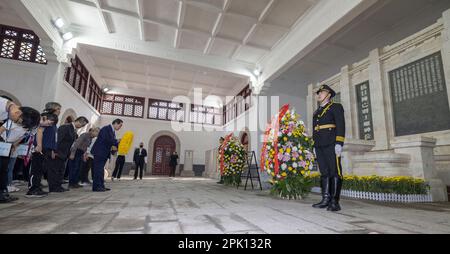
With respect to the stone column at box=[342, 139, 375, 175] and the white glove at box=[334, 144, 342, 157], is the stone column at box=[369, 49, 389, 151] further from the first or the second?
the white glove at box=[334, 144, 342, 157]

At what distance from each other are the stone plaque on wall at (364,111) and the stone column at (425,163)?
224cm

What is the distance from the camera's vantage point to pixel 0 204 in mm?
2648

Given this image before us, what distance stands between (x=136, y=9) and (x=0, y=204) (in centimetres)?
677

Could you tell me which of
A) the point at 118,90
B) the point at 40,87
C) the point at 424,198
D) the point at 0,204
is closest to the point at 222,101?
the point at 118,90

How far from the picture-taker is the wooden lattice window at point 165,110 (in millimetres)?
17000

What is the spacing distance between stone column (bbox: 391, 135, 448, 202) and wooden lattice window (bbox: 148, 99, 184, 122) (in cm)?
1474

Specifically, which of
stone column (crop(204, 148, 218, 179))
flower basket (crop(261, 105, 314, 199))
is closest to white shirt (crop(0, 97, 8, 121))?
flower basket (crop(261, 105, 314, 199))

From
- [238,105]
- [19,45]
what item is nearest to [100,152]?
[19,45]

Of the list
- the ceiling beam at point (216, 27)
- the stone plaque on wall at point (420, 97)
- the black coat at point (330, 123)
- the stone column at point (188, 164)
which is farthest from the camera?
the stone column at point (188, 164)

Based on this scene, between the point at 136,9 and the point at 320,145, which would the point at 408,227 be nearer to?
the point at 320,145

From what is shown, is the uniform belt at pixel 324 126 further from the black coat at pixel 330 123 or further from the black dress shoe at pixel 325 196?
the black dress shoe at pixel 325 196

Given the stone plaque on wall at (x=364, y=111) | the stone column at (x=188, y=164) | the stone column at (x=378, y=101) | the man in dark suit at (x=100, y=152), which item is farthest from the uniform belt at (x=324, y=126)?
the stone column at (x=188, y=164)

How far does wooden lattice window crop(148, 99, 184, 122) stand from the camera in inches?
669

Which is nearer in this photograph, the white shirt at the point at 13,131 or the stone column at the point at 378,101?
the white shirt at the point at 13,131
